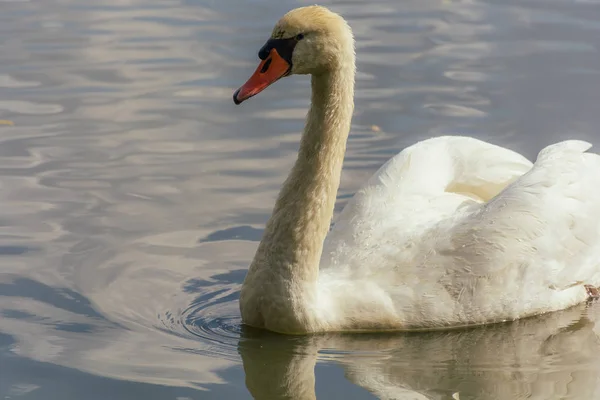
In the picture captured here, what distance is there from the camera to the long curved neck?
7.63 metres

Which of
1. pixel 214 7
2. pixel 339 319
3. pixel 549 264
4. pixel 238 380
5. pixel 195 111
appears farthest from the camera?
pixel 214 7

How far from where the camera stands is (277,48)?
Result: 7457 millimetres

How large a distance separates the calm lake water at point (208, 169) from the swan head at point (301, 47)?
1473 mm

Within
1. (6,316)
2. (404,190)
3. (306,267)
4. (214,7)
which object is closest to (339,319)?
(306,267)

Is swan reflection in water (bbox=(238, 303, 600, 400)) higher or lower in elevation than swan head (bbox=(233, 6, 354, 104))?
lower

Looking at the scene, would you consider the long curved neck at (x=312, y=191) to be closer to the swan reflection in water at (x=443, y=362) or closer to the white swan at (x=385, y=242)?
the white swan at (x=385, y=242)

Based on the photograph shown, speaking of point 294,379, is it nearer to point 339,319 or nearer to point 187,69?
point 339,319

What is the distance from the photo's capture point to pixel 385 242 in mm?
7988

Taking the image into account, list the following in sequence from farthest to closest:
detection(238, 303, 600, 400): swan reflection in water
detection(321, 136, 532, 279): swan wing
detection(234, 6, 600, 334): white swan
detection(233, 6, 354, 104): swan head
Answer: detection(321, 136, 532, 279): swan wing, detection(234, 6, 600, 334): white swan, detection(233, 6, 354, 104): swan head, detection(238, 303, 600, 400): swan reflection in water

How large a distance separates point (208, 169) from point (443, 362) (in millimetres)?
3720

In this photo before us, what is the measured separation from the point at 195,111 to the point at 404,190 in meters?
3.83

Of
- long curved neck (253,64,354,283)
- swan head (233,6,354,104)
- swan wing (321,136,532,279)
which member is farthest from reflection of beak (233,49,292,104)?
swan wing (321,136,532,279)

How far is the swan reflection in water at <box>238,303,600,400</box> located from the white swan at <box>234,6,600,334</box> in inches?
4.7

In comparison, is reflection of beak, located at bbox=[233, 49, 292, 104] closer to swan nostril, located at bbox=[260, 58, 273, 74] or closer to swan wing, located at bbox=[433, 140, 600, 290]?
swan nostril, located at bbox=[260, 58, 273, 74]
